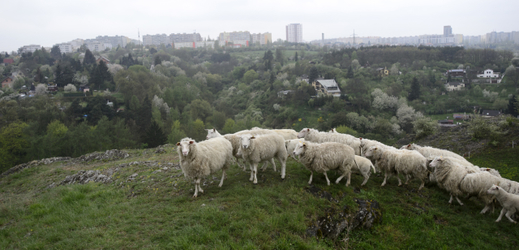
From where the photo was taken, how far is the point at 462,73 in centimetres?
8469

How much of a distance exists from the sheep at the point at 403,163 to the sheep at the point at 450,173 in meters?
0.44

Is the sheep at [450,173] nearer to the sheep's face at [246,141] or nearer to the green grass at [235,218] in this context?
the green grass at [235,218]

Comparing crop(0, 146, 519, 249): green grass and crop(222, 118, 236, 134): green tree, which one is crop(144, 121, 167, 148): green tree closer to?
crop(222, 118, 236, 134): green tree

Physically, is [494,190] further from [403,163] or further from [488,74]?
[488,74]

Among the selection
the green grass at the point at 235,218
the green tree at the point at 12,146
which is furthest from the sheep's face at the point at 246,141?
the green tree at the point at 12,146

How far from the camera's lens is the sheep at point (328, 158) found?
10.3m

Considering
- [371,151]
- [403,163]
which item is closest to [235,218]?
[371,151]

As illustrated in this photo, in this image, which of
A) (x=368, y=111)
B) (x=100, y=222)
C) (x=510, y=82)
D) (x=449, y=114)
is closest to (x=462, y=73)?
(x=510, y=82)

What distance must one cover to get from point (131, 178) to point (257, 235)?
8071 millimetres

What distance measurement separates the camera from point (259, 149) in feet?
34.5

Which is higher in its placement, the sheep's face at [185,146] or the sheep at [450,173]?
the sheep's face at [185,146]

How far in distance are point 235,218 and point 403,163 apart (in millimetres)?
7557

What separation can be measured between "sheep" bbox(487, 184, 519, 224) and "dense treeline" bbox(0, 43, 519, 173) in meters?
23.2

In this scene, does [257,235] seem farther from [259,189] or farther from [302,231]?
[259,189]
